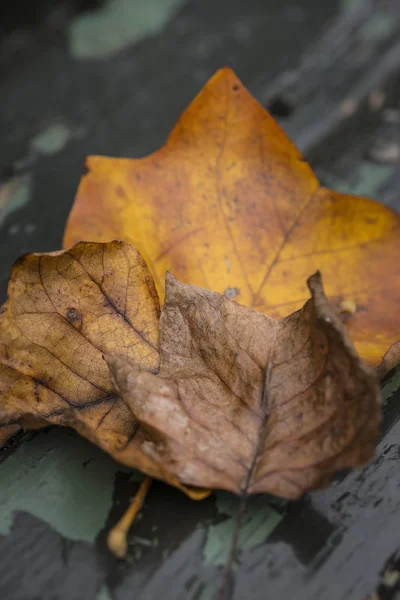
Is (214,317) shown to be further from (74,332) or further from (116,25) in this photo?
(116,25)

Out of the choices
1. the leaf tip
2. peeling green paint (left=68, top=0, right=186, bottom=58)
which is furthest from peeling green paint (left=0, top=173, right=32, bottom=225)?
the leaf tip

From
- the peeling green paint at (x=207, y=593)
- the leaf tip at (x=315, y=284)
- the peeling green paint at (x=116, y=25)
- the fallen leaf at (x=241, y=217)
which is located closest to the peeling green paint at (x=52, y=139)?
the peeling green paint at (x=116, y=25)

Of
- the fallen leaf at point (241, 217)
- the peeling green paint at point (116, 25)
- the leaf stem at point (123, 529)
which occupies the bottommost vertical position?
the leaf stem at point (123, 529)

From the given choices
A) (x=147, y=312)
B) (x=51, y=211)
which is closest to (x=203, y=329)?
(x=147, y=312)

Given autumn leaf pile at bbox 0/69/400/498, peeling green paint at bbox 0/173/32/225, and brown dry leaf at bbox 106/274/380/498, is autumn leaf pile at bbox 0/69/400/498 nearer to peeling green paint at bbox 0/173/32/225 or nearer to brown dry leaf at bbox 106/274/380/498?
brown dry leaf at bbox 106/274/380/498

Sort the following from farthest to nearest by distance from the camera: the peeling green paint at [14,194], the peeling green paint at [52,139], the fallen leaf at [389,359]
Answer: the peeling green paint at [52,139] < the peeling green paint at [14,194] < the fallen leaf at [389,359]

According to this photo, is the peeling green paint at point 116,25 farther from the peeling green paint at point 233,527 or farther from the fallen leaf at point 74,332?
the peeling green paint at point 233,527
